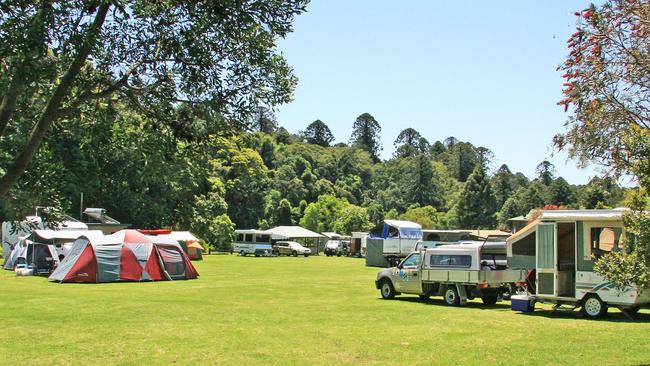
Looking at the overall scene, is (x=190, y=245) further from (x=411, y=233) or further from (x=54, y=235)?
(x=54, y=235)

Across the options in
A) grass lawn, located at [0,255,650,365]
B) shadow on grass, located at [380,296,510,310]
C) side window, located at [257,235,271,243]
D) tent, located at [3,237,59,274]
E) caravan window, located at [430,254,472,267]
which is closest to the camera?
grass lawn, located at [0,255,650,365]

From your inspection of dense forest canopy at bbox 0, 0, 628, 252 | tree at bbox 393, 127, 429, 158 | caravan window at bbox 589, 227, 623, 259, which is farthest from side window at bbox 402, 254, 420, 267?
tree at bbox 393, 127, 429, 158

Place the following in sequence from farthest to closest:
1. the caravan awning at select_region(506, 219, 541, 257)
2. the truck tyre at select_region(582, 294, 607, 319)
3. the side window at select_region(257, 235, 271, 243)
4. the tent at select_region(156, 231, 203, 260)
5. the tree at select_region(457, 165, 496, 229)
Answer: the tree at select_region(457, 165, 496, 229) → the side window at select_region(257, 235, 271, 243) → the tent at select_region(156, 231, 203, 260) → the caravan awning at select_region(506, 219, 541, 257) → the truck tyre at select_region(582, 294, 607, 319)

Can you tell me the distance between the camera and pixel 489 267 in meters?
20.1

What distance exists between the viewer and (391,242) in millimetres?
44750

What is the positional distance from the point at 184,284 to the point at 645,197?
2124 centimetres

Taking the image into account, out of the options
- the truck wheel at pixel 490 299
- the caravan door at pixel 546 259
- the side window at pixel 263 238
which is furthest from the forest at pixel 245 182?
the side window at pixel 263 238

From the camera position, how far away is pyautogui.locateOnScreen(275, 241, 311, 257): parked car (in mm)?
62897

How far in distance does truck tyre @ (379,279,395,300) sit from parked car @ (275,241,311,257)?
4084 cm

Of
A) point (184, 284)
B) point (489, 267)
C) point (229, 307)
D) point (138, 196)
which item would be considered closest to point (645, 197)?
point (489, 267)

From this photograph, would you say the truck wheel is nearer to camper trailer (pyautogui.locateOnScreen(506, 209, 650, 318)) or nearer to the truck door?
camper trailer (pyautogui.locateOnScreen(506, 209, 650, 318))

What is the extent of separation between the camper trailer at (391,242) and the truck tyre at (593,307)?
1069 inches

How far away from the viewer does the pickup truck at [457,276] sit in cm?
1984

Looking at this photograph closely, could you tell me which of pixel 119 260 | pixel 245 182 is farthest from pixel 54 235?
pixel 245 182
